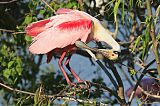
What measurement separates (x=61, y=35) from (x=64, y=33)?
0.02 metres

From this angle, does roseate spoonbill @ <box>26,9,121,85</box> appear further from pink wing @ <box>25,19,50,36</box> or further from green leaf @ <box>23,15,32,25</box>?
green leaf @ <box>23,15,32,25</box>

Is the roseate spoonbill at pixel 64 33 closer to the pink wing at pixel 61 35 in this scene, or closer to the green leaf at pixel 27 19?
the pink wing at pixel 61 35

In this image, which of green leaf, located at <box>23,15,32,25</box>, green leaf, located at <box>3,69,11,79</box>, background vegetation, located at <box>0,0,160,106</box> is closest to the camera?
background vegetation, located at <box>0,0,160,106</box>

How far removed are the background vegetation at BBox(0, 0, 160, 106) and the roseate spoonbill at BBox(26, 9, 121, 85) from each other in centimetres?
12

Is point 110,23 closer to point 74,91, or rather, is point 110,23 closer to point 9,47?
point 9,47

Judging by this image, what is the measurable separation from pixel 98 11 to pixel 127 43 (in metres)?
0.27

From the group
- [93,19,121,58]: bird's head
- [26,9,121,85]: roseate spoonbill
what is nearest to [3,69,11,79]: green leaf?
[26,9,121,85]: roseate spoonbill

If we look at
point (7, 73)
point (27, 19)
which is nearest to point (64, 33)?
point (27, 19)

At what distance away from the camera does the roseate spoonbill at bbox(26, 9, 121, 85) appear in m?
2.55

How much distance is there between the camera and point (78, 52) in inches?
139

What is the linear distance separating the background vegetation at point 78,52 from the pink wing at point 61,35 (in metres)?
0.16

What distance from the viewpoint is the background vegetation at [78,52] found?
233 cm

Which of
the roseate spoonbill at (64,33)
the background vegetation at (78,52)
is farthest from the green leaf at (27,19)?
the roseate spoonbill at (64,33)

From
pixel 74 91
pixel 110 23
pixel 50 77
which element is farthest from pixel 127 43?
pixel 74 91
